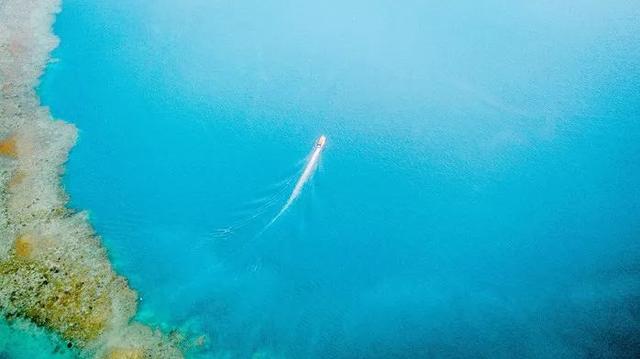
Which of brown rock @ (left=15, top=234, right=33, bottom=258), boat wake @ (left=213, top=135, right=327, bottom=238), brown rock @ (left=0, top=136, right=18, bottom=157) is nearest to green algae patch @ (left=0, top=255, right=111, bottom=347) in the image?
brown rock @ (left=15, top=234, right=33, bottom=258)

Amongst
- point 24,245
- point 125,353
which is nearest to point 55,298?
point 24,245

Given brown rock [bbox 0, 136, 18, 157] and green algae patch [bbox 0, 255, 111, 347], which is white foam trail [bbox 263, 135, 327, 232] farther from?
brown rock [bbox 0, 136, 18, 157]

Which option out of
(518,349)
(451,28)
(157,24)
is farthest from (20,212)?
(451,28)

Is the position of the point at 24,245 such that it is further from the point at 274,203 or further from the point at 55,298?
the point at 274,203

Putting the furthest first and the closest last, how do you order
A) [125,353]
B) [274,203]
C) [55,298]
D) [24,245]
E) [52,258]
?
[274,203] → [24,245] → [52,258] → [55,298] → [125,353]

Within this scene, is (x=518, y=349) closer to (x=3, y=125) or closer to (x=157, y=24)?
(x=3, y=125)

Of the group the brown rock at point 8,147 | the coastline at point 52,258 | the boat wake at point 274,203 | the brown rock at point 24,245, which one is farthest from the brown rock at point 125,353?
the brown rock at point 8,147
